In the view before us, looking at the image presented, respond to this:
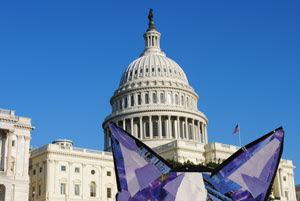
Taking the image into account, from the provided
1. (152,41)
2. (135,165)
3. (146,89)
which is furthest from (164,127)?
Answer: (135,165)

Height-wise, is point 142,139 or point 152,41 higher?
point 152,41

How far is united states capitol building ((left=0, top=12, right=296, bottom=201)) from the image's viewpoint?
90.2m

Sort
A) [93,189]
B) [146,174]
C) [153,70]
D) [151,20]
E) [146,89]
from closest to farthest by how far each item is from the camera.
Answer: [146,174], [93,189], [146,89], [153,70], [151,20]

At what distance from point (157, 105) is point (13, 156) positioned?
164 ft

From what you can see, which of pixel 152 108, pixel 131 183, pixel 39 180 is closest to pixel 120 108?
pixel 152 108

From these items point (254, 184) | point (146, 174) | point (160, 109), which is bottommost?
point (254, 184)

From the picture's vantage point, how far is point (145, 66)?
131250 millimetres

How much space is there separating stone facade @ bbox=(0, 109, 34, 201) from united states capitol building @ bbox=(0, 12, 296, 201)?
16 cm

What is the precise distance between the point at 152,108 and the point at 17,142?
47424 millimetres

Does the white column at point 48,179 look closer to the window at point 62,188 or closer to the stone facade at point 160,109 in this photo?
the window at point 62,188

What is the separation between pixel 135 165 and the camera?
95.5 ft

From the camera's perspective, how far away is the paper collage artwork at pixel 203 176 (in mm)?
28484

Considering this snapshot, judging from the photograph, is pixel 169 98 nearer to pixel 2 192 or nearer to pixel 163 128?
pixel 163 128

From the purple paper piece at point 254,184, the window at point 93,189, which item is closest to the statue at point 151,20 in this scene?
the window at point 93,189
